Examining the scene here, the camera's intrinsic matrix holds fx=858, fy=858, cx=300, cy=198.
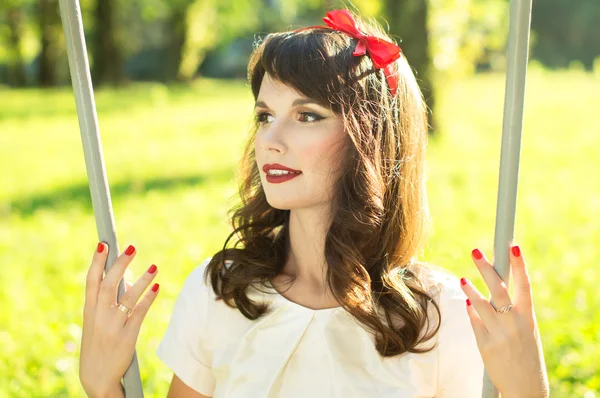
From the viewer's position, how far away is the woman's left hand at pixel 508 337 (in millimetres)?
1916

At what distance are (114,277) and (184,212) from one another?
5910mm

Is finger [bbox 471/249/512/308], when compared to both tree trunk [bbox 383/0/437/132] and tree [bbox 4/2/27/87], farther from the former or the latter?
tree [bbox 4/2/27/87]

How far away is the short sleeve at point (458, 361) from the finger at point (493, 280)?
1.31 ft

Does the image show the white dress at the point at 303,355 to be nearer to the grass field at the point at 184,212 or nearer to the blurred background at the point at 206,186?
the grass field at the point at 184,212

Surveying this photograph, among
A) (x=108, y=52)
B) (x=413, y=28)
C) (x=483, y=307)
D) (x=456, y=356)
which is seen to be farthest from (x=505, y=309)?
(x=108, y=52)

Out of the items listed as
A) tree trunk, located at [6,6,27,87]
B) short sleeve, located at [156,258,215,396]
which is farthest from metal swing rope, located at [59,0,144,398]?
tree trunk, located at [6,6,27,87]

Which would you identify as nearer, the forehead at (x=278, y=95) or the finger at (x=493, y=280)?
the finger at (x=493, y=280)

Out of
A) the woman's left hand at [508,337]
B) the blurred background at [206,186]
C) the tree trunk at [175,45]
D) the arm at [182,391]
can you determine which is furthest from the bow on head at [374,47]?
the tree trunk at [175,45]

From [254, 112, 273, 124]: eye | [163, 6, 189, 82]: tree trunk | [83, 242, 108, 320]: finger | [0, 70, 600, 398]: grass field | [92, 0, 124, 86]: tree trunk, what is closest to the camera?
[83, 242, 108, 320]: finger

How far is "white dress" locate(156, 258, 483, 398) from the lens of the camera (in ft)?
7.50

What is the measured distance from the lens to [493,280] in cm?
191

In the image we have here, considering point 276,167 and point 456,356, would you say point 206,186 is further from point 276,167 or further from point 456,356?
point 456,356

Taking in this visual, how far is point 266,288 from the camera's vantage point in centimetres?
248

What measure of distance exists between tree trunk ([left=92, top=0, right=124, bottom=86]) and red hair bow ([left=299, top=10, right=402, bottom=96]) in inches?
824
